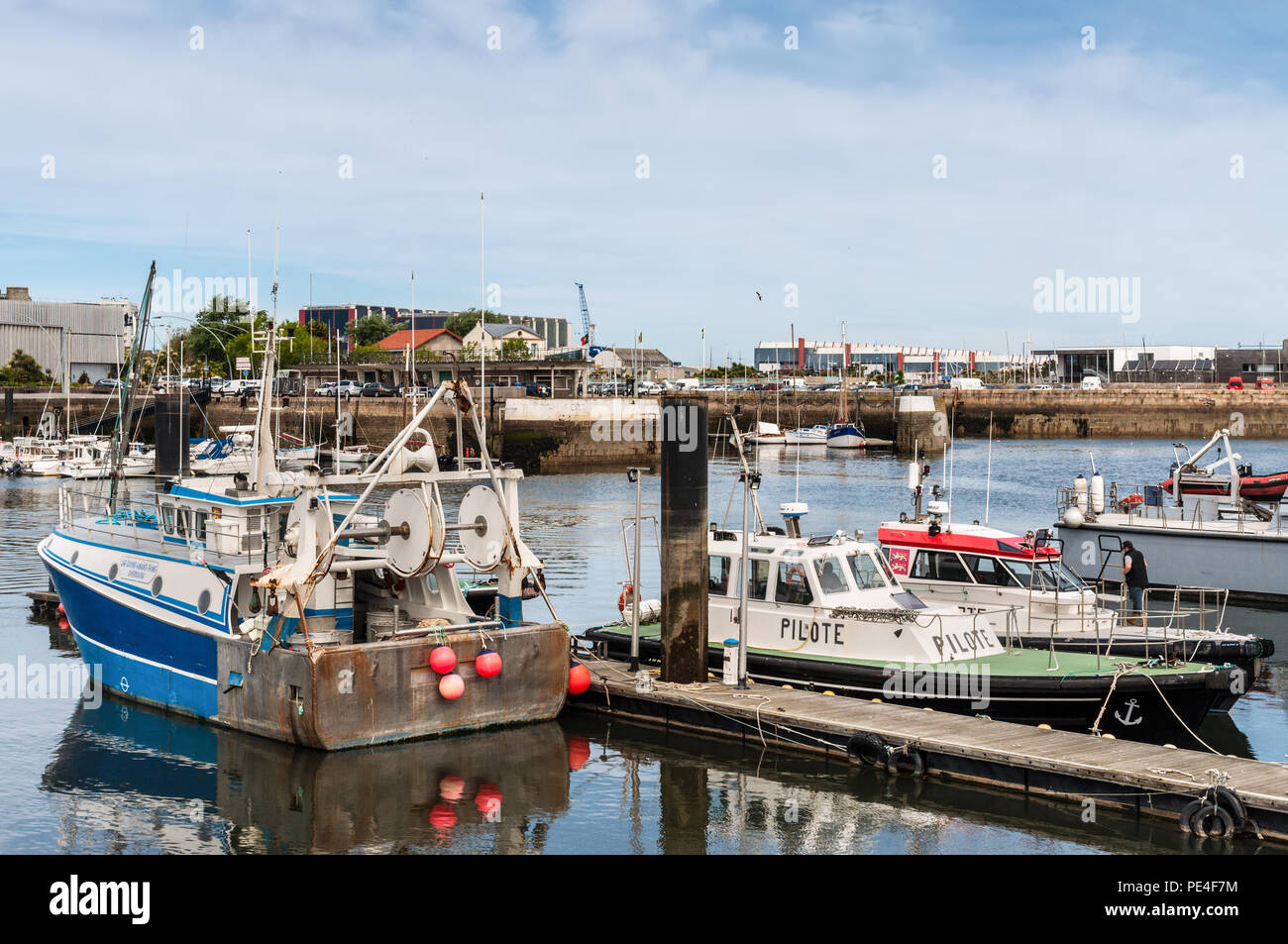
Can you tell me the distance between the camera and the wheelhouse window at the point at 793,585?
1858cm

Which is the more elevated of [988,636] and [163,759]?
[988,636]

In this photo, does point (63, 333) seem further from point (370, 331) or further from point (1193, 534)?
point (1193, 534)

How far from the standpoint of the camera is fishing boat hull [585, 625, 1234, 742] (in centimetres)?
1653

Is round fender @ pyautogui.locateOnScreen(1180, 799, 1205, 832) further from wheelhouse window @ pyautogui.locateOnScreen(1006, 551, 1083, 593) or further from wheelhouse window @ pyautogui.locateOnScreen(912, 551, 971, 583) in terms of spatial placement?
wheelhouse window @ pyautogui.locateOnScreen(912, 551, 971, 583)

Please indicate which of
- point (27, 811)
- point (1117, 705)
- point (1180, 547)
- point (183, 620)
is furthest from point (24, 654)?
point (1180, 547)

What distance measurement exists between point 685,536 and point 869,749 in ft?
12.9

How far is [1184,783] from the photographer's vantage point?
13.7 metres

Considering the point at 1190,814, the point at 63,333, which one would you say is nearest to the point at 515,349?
the point at 63,333

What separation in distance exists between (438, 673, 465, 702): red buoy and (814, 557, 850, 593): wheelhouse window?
550 centimetres

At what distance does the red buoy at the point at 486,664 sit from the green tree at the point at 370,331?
131m

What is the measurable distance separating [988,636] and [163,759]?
39.1ft

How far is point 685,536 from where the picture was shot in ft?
57.9
